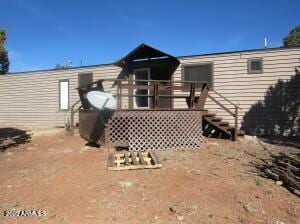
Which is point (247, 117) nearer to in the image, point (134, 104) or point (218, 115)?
point (218, 115)

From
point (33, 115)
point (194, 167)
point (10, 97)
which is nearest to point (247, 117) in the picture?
point (194, 167)

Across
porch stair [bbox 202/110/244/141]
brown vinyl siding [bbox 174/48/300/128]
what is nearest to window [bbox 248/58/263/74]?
brown vinyl siding [bbox 174/48/300/128]

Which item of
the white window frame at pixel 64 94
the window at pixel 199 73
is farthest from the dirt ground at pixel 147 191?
the white window frame at pixel 64 94

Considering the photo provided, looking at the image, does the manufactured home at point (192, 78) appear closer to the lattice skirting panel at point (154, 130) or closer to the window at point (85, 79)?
the window at point (85, 79)

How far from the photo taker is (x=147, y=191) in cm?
534

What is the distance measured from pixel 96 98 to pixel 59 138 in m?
3.17

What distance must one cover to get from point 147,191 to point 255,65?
837 cm

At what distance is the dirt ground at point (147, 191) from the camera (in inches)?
172

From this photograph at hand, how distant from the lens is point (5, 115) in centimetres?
1755

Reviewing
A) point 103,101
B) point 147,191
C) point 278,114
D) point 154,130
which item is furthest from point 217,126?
point 147,191

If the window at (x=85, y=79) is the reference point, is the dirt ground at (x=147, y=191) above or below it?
below

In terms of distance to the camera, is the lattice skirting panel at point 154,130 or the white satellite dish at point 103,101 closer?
the white satellite dish at point 103,101

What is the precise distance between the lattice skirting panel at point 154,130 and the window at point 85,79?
21.9ft

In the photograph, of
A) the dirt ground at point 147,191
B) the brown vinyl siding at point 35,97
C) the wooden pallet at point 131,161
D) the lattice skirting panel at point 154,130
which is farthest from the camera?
the brown vinyl siding at point 35,97
